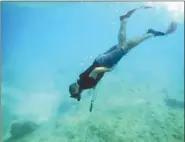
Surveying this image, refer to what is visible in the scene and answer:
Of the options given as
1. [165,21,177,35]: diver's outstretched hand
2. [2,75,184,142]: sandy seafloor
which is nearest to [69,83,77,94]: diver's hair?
[2,75,184,142]: sandy seafloor

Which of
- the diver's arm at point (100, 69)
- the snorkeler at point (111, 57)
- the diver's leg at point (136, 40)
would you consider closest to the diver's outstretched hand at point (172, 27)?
the snorkeler at point (111, 57)

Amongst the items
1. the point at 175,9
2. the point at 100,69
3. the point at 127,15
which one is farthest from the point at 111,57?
the point at 175,9

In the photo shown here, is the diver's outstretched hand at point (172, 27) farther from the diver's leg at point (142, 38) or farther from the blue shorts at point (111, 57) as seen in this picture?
the blue shorts at point (111, 57)

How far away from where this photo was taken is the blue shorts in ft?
22.4

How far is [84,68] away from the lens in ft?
→ 22.6

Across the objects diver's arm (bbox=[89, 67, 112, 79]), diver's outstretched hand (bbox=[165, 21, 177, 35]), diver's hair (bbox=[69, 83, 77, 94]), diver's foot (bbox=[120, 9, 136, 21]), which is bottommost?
diver's hair (bbox=[69, 83, 77, 94])

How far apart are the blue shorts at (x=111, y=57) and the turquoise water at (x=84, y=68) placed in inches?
2.5

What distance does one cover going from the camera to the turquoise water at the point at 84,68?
6.82m

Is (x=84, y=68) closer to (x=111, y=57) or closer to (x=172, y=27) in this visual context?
(x=111, y=57)

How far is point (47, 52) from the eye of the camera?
698 centimetres

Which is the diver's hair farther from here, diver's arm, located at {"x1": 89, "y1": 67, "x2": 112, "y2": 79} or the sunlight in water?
the sunlight in water

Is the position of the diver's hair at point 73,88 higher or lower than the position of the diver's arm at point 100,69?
lower

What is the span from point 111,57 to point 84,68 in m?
0.34

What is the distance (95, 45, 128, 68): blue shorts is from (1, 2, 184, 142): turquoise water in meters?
0.06
